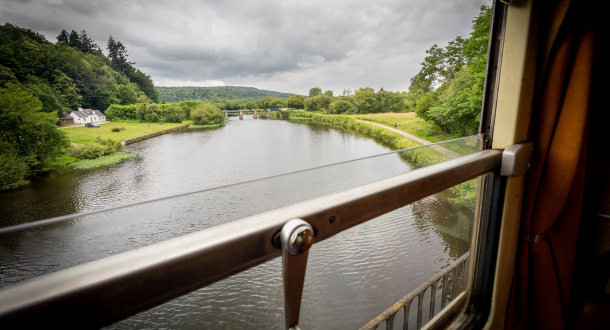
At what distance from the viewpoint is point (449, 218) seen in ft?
4.21

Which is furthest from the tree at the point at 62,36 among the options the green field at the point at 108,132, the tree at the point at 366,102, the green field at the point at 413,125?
the tree at the point at 366,102

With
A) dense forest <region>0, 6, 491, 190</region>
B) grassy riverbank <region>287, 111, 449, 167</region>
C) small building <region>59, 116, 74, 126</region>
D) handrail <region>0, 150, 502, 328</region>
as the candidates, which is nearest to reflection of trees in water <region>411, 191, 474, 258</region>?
handrail <region>0, 150, 502, 328</region>

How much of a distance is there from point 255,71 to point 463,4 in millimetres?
2986

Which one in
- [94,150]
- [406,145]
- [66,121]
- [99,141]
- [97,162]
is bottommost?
[406,145]

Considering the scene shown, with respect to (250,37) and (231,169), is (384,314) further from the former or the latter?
(231,169)

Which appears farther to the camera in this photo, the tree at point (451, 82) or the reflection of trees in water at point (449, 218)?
the tree at point (451, 82)

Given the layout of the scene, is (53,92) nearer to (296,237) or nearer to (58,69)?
(58,69)

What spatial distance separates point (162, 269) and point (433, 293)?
111 centimetres

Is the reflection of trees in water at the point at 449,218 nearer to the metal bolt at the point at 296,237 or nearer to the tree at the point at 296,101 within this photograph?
the metal bolt at the point at 296,237

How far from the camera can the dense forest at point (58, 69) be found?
196cm

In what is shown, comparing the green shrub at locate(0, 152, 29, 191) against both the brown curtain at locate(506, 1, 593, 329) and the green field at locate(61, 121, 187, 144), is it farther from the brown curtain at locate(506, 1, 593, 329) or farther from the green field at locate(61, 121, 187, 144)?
the brown curtain at locate(506, 1, 593, 329)

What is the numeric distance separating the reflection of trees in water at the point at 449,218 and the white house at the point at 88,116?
→ 2823mm

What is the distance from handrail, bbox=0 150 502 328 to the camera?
9.6 inches

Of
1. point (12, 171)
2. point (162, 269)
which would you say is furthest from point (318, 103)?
point (162, 269)
